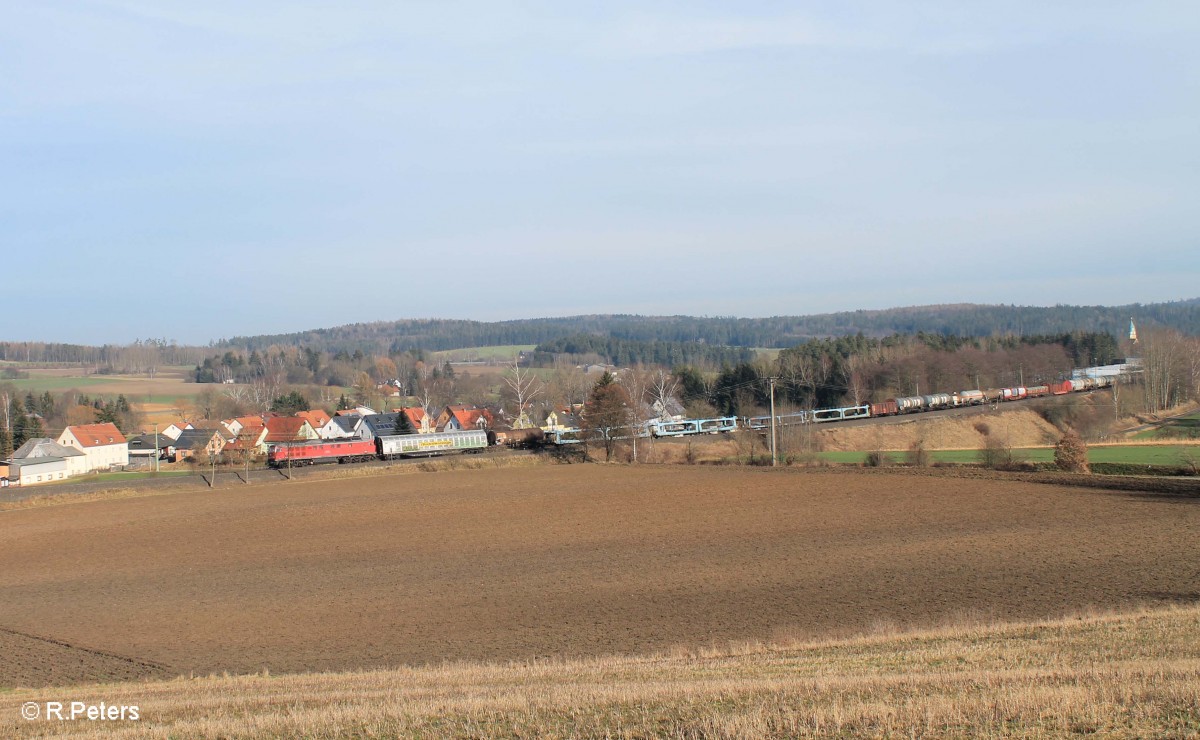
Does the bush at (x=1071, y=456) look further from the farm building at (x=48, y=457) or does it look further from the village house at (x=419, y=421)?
the farm building at (x=48, y=457)

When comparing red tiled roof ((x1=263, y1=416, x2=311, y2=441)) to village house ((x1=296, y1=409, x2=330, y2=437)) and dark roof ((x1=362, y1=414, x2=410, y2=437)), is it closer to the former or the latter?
village house ((x1=296, y1=409, x2=330, y2=437))

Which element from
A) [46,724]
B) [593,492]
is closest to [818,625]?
[46,724]

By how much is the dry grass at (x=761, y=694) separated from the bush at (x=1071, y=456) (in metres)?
33.8

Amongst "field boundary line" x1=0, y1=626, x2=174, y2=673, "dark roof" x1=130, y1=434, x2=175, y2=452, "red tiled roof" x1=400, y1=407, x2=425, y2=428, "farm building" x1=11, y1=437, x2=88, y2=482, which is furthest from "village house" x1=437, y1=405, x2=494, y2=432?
"field boundary line" x1=0, y1=626, x2=174, y2=673

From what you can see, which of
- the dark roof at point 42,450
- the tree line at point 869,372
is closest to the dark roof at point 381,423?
the dark roof at point 42,450

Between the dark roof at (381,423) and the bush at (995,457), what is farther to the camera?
the dark roof at (381,423)

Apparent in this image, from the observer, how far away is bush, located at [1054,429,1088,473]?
4609 centimetres

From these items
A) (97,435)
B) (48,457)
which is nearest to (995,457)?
(48,457)

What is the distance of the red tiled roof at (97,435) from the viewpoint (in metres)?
76.4

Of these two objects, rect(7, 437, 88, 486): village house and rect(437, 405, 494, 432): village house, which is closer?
rect(7, 437, 88, 486): village house

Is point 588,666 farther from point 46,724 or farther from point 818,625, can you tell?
point 46,724

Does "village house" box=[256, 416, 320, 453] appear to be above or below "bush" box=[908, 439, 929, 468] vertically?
above

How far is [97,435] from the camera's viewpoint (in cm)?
7856

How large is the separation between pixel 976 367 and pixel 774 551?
98580 mm
